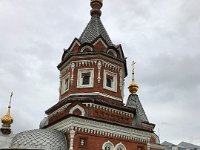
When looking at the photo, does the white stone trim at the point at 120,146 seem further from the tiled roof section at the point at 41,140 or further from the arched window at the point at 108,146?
the tiled roof section at the point at 41,140

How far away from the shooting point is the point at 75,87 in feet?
72.9

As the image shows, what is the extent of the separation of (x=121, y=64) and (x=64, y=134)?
24.1 ft

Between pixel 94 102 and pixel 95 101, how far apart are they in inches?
3.7

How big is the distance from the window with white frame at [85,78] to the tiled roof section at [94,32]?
2.79 metres

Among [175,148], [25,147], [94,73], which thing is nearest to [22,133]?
[25,147]

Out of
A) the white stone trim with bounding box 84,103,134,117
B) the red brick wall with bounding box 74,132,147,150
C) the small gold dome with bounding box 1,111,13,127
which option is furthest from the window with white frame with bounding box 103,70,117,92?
the small gold dome with bounding box 1,111,13,127

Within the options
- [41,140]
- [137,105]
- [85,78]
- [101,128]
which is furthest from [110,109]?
[137,105]

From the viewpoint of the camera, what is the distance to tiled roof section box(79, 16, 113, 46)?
24467mm

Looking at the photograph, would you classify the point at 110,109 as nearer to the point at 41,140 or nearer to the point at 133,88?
the point at 41,140

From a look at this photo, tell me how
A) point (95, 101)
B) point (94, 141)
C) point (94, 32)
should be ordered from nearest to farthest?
point (94, 141), point (95, 101), point (94, 32)

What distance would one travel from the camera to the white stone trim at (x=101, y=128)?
62.9ft

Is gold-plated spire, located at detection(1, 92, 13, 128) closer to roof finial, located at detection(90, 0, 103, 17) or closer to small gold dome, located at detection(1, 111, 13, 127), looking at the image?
small gold dome, located at detection(1, 111, 13, 127)

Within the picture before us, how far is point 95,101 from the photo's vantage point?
20672 millimetres

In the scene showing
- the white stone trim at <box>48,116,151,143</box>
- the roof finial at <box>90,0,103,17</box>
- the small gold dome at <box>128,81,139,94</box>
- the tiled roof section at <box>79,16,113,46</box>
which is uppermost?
the roof finial at <box>90,0,103,17</box>
